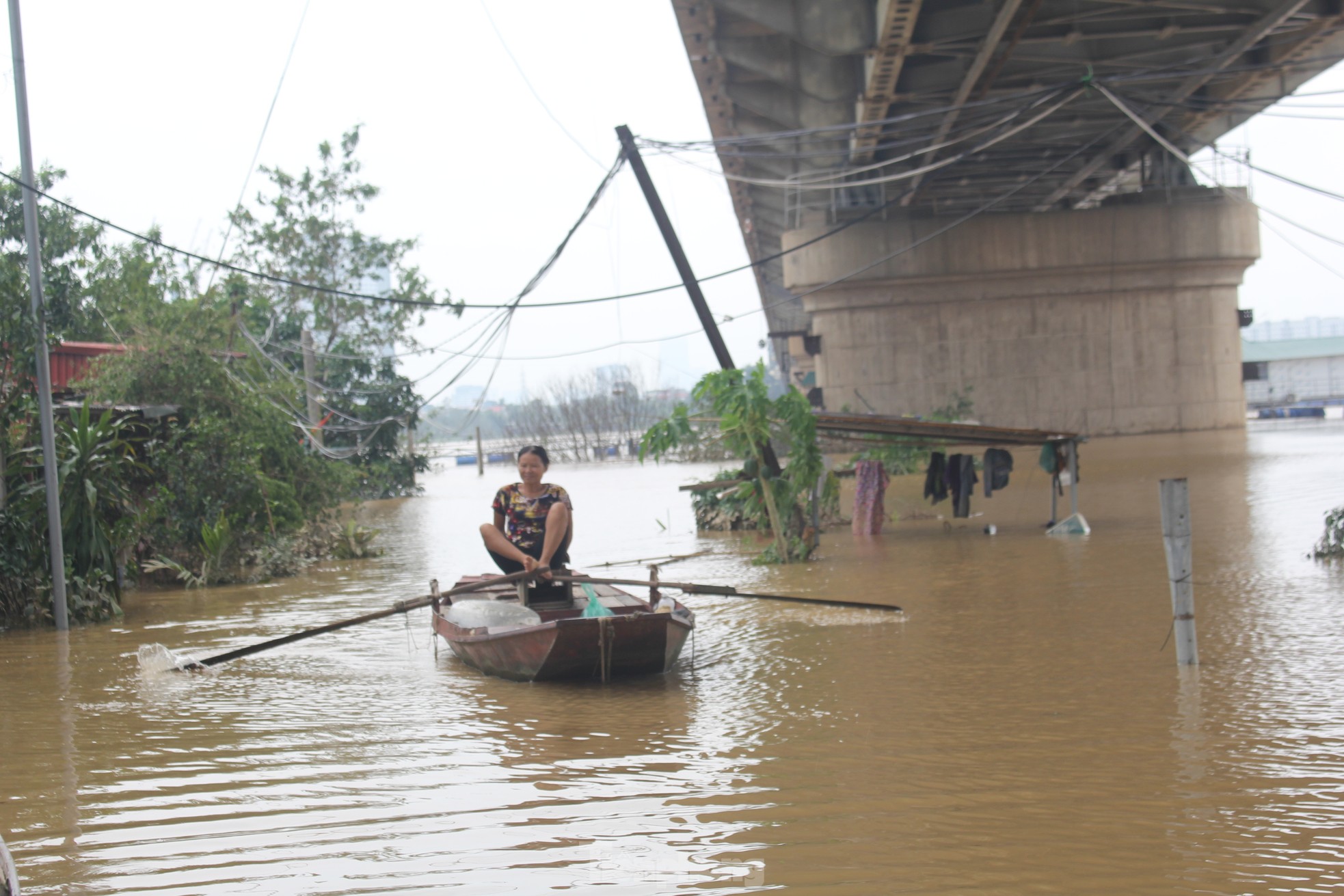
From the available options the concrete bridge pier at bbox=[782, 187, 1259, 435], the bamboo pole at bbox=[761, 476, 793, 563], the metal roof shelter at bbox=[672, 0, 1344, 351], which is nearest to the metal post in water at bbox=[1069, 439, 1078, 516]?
the bamboo pole at bbox=[761, 476, 793, 563]

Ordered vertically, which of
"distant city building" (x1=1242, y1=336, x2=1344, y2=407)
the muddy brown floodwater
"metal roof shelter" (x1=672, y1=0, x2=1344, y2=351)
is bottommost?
the muddy brown floodwater

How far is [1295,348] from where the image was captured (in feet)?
303

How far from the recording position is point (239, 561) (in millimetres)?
16312

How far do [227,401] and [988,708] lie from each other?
13821mm

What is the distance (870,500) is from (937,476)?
1181 mm

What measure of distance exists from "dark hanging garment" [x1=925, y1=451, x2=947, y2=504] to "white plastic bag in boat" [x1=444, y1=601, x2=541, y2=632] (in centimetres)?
1059

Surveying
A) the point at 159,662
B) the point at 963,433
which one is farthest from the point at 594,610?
the point at 963,433

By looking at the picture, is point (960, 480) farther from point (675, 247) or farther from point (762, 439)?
point (675, 247)

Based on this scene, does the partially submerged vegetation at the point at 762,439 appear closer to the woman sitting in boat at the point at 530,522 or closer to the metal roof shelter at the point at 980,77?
the metal roof shelter at the point at 980,77

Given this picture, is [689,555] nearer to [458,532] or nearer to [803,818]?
[458,532]

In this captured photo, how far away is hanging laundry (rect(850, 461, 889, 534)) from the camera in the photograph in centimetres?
1817

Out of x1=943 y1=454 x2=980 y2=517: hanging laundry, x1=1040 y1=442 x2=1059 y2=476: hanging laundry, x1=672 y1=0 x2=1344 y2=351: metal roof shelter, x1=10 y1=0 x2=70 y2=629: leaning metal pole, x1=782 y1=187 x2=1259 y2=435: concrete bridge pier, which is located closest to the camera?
x1=10 y1=0 x2=70 y2=629: leaning metal pole

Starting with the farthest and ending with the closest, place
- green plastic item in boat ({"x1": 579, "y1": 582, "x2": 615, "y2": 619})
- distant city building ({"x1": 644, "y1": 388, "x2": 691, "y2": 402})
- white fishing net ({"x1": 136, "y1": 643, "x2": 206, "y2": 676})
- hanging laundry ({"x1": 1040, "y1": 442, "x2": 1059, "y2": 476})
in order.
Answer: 1. distant city building ({"x1": 644, "y1": 388, "x2": 691, "y2": 402})
2. hanging laundry ({"x1": 1040, "y1": 442, "x2": 1059, "y2": 476})
3. white fishing net ({"x1": 136, "y1": 643, "x2": 206, "y2": 676})
4. green plastic item in boat ({"x1": 579, "y1": 582, "x2": 615, "y2": 619})

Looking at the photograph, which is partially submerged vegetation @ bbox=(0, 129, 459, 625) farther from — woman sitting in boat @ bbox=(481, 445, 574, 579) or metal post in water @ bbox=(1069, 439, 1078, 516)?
metal post in water @ bbox=(1069, 439, 1078, 516)
